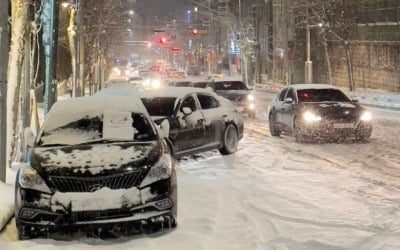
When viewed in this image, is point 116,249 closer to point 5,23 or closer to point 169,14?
point 5,23

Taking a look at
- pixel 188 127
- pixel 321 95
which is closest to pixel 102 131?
pixel 188 127

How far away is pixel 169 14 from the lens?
4774 inches

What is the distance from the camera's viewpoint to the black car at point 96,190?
708 cm

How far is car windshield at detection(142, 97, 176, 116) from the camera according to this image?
1339 centimetres

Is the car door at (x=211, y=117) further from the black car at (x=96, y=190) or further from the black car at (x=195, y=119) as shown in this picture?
the black car at (x=96, y=190)

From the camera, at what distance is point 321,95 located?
58.8 feet

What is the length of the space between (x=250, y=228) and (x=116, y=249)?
168cm

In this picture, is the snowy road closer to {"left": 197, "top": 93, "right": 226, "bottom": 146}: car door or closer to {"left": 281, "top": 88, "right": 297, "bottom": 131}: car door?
{"left": 197, "top": 93, "right": 226, "bottom": 146}: car door

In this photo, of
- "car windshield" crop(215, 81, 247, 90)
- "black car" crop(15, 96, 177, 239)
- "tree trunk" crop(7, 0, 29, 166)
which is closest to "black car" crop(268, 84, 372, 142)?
"tree trunk" crop(7, 0, 29, 166)

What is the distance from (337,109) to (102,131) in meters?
9.47

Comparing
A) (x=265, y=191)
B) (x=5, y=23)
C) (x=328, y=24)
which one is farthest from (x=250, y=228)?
(x=328, y=24)

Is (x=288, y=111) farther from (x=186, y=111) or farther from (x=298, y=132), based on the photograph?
(x=186, y=111)

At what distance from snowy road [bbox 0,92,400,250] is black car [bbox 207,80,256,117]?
10662mm

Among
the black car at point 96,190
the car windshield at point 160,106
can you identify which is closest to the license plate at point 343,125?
the car windshield at point 160,106
